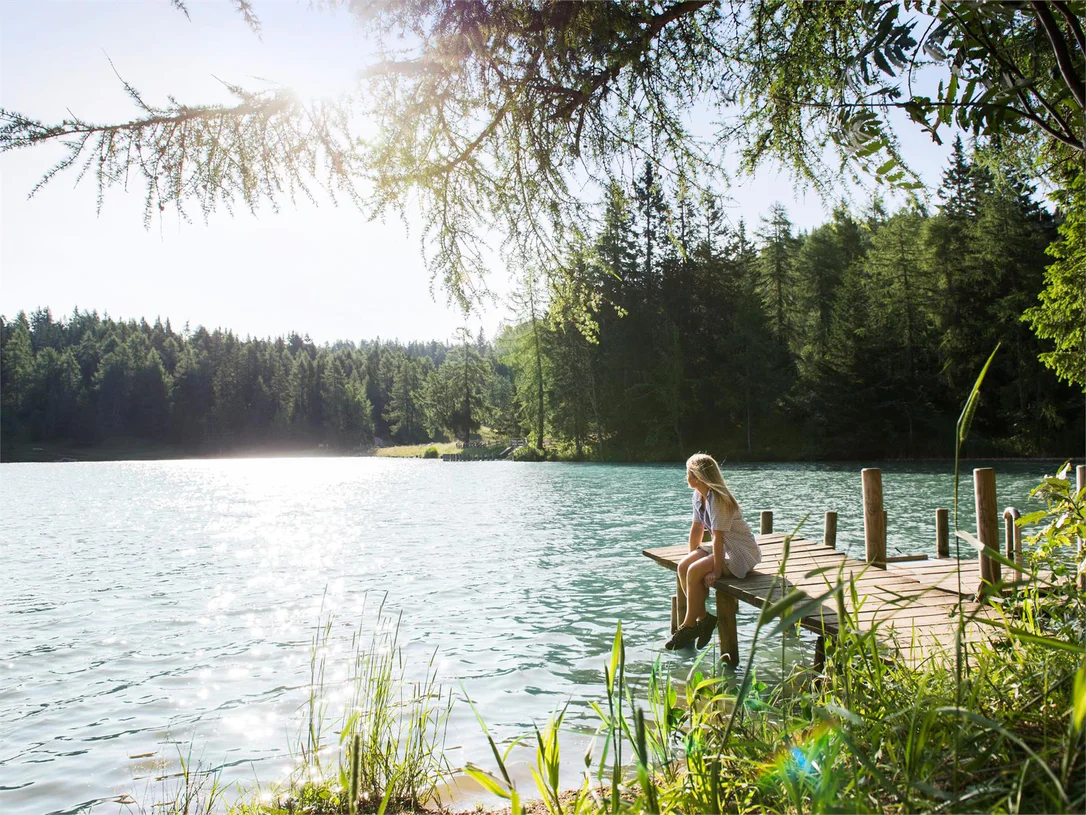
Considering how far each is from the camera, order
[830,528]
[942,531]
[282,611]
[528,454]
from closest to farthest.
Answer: [830,528], [942,531], [282,611], [528,454]

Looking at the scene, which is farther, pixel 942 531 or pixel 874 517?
pixel 942 531

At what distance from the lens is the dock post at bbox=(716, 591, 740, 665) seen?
6.81 metres

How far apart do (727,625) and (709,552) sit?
703 mm

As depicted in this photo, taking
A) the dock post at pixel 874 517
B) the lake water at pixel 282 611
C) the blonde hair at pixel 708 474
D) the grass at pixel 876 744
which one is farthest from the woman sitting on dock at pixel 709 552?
the grass at pixel 876 744

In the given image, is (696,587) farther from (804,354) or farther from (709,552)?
(804,354)

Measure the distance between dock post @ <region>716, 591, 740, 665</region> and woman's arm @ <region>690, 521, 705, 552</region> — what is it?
459 mm

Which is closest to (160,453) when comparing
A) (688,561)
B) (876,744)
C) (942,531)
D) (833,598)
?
(942,531)

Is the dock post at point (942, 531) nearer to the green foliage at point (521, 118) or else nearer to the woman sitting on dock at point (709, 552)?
the woman sitting on dock at point (709, 552)

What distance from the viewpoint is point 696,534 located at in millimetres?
6863

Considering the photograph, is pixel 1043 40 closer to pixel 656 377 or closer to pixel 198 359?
pixel 656 377

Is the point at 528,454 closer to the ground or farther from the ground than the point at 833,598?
farther from the ground

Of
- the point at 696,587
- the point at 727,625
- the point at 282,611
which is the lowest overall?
the point at 282,611

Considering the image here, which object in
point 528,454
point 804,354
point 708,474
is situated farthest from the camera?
point 528,454

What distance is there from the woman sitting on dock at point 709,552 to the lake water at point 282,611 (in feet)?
1.51
